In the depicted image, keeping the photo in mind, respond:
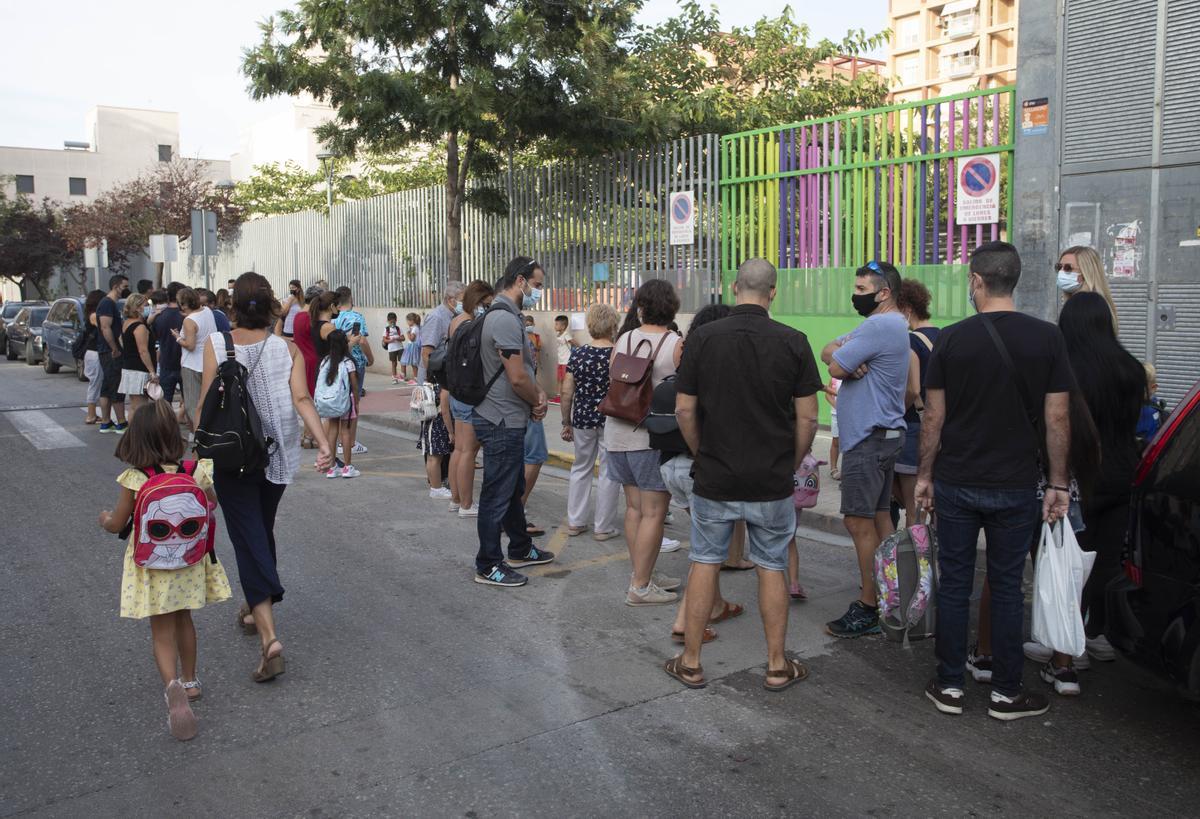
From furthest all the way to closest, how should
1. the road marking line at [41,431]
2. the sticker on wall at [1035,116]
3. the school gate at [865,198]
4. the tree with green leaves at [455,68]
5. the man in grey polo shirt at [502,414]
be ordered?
the tree with green leaves at [455,68]
the road marking line at [41,431]
the school gate at [865,198]
the sticker on wall at [1035,116]
the man in grey polo shirt at [502,414]

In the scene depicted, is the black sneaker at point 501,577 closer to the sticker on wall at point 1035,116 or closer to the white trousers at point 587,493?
the white trousers at point 587,493

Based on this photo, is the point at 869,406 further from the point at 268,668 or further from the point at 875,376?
the point at 268,668

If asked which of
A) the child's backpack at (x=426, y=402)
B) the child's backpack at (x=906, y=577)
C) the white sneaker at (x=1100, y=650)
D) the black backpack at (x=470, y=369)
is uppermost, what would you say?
the black backpack at (x=470, y=369)

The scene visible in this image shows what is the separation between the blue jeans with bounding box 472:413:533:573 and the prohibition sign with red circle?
5.93 m

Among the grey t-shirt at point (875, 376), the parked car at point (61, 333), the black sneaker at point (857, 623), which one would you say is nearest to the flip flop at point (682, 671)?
the black sneaker at point (857, 623)

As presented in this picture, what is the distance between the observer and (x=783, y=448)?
14.9 feet

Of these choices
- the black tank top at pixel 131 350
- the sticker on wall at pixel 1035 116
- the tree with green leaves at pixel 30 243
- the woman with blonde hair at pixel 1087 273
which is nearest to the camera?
the woman with blonde hair at pixel 1087 273

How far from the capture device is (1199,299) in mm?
8742

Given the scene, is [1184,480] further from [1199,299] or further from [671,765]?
[1199,299]

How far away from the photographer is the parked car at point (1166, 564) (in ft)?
12.3

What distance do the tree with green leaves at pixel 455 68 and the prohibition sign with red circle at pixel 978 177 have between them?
18.0 ft

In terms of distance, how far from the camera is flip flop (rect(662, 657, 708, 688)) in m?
4.66

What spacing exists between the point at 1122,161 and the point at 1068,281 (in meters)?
5.09

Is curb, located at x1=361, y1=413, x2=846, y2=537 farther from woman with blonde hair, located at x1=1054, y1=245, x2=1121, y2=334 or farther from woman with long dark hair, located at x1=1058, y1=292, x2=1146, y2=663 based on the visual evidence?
woman with blonde hair, located at x1=1054, y1=245, x2=1121, y2=334
